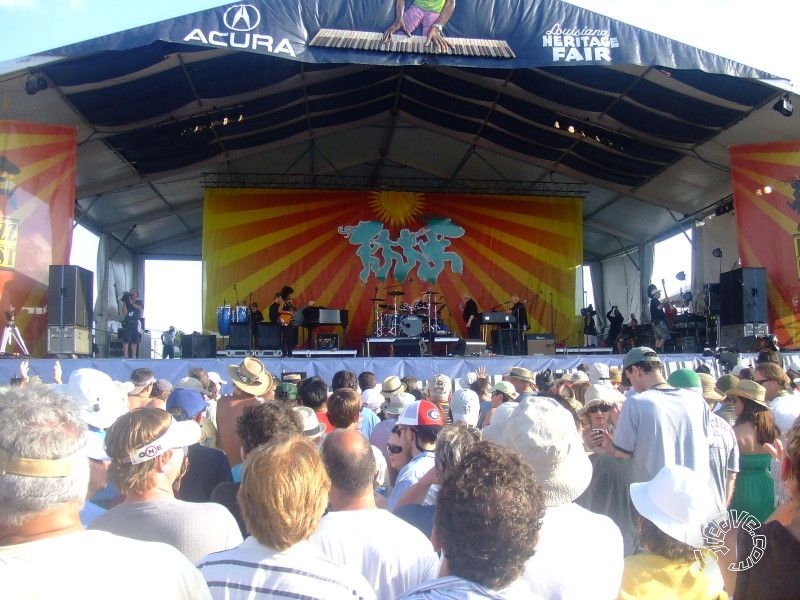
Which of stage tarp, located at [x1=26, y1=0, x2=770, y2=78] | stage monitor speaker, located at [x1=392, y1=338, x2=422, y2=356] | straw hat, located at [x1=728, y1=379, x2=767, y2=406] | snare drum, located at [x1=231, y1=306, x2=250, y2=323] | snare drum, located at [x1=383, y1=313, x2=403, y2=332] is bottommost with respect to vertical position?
straw hat, located at [x1=728, y1=379, x2=767, y2=406]

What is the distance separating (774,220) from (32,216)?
37.9 feet

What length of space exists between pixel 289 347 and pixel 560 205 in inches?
290

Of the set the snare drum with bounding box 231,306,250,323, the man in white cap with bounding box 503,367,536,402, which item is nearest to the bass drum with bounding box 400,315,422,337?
the snare drum with bounding box 231,306,250,323

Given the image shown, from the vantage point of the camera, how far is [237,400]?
13.6 feet

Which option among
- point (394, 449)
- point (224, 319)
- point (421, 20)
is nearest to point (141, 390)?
point (394, 449)

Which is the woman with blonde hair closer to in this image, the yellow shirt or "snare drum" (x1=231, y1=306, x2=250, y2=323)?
the yellow shirt

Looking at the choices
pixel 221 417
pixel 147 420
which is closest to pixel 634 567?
pixel 147 420

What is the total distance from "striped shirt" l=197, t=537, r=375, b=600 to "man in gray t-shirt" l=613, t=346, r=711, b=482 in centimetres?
206

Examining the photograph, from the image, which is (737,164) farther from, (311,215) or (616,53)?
(311,215)

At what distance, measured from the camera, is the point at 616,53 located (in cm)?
1091

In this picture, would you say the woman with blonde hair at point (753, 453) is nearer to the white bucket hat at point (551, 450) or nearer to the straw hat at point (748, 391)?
the straw hat at point (748, 391)

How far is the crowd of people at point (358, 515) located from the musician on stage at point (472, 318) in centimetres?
1333

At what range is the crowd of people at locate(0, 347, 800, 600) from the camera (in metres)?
1.38

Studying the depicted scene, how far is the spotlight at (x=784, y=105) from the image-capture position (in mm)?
11367
